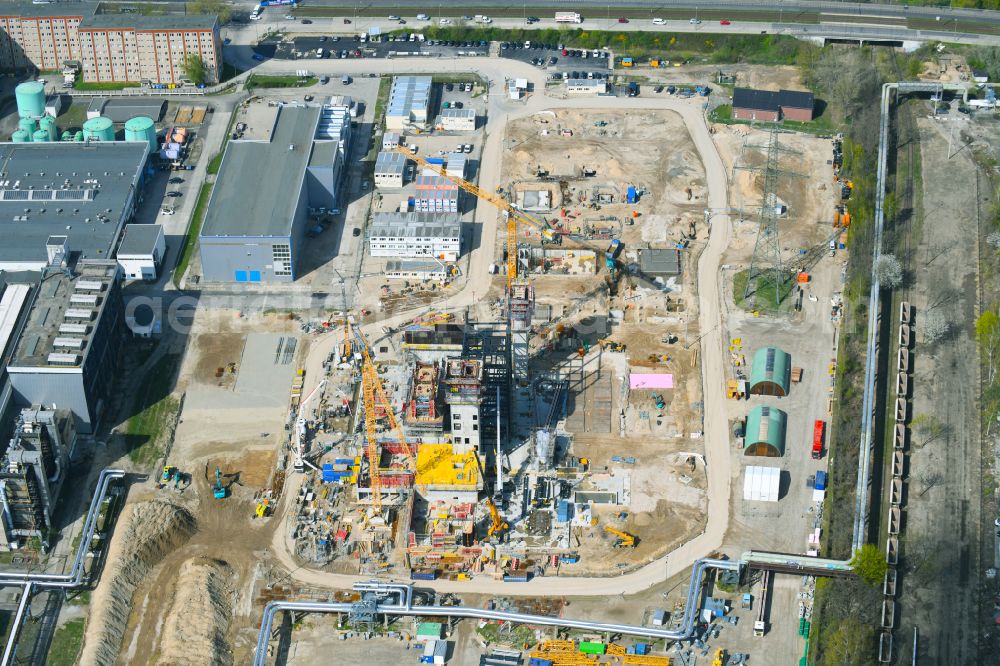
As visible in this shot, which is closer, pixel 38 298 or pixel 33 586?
pixel 33 586

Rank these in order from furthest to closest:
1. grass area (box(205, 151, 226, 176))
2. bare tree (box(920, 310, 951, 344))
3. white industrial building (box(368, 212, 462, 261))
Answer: grass area (box(205, 151, 226, 176)), white industrial building (box(368, 212, 462, 261)), bare tree (box(920, 310, 951, 344))

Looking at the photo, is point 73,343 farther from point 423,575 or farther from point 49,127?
point 49,127

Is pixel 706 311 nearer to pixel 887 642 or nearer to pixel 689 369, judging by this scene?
pixel 689 369

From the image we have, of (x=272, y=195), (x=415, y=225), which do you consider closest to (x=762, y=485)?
(x=415, y=225)

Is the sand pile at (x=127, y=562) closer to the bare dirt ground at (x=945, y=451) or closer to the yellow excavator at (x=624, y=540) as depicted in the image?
the yellow excavator at (x=624, y=540)

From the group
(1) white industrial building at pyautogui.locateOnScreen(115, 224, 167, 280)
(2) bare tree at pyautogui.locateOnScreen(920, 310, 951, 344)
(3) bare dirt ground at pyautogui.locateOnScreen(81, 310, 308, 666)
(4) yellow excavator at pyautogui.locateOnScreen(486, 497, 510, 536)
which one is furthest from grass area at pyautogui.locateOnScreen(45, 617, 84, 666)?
(2) bare tree at pyautogui.locateOnScreen(920, 310, 951, 344)

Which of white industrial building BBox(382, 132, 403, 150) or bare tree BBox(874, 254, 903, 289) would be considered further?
white industrial building BBox(382, 132, 403, 150)

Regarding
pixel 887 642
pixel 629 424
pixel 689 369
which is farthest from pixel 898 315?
pixel 887 642

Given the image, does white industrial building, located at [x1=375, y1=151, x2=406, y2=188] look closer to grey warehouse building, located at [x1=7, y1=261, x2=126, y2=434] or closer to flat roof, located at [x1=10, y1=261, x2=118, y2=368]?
grey warehouse building, located at [x1=7, y1=261, x2=126, y2=434]
